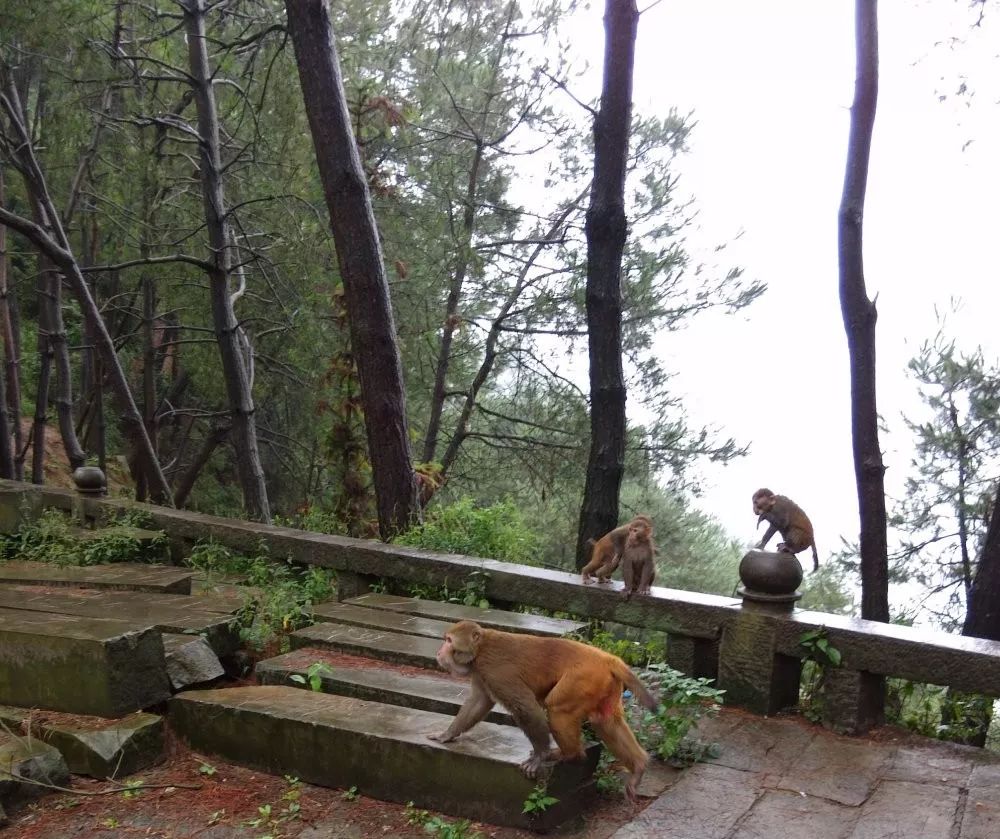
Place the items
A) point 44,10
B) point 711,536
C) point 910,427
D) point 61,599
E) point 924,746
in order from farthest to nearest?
1. point 711,536
2. point 910,427
3. point 44,10
4. point 61,599
5. point 924,746

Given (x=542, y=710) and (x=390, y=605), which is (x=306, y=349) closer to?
(x=390, y=605)

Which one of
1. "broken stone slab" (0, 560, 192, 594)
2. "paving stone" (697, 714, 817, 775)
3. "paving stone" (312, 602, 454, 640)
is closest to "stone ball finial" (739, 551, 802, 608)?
"paving stone" (697, 714, 817, 775)

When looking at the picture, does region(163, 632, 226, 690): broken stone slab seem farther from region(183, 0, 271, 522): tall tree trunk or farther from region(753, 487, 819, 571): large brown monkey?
region(183, 0, 271, 522): tall tree trunk

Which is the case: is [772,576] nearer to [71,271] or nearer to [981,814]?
[981,814]

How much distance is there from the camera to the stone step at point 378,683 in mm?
4504

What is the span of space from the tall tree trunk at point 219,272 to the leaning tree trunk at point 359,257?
3.85 metres

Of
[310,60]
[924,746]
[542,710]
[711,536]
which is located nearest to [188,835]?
[542,710]

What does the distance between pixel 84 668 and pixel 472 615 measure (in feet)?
7.55

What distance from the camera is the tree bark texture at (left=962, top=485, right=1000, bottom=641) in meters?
7.73

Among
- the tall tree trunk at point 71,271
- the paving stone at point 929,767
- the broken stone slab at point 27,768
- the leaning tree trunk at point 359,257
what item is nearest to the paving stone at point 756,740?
the paving stone at point 929,767

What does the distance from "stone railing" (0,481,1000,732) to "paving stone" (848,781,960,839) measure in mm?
641

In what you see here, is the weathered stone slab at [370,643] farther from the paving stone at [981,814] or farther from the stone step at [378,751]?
the paving stone at [981,814]

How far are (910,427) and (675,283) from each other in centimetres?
464

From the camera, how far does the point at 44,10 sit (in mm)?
11477
